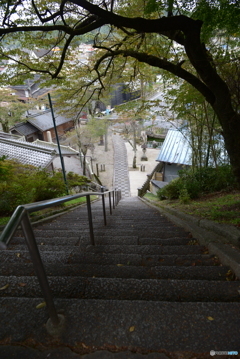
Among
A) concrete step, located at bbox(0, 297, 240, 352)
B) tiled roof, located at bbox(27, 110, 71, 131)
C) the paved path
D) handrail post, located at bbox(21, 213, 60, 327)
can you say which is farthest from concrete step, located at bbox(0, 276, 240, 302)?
tiled roof, located at bbox(27, 110, 71, 131)

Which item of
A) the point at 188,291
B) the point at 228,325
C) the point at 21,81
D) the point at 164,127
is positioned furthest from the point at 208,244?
the point at 164,127

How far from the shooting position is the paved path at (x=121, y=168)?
58.2ft

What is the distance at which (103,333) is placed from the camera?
1.23 metres

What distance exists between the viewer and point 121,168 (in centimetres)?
2130

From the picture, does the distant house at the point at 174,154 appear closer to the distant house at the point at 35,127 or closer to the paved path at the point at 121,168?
the paved path at the point at 121,168

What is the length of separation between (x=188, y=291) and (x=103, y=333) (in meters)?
0.78

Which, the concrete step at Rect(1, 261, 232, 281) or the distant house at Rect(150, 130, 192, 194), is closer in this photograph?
the concrete step at Rect(1, 261, 232, 281)

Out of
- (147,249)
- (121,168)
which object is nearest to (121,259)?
(147,249)

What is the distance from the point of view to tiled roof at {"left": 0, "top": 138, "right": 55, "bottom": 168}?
11.3 metres

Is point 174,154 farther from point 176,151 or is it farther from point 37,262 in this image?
point 37,262

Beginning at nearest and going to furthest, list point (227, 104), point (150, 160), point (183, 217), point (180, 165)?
point (227, 104), point (183, 217), point (180, 165), point (150, 160)

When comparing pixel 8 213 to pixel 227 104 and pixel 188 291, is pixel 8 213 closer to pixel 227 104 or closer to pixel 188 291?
pixel 188 291

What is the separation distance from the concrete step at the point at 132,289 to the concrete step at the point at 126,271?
0.78 feet

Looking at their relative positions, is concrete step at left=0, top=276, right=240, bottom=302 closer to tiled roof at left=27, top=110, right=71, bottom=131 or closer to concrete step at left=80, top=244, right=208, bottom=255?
concrete step at left=80, top=244, right=208, bottom=255
